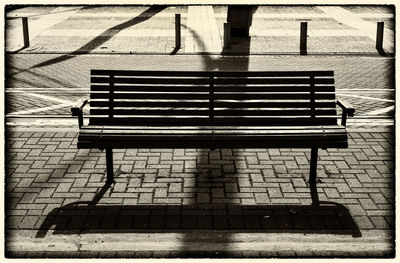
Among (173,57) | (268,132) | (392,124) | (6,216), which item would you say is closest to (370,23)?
(173,57)

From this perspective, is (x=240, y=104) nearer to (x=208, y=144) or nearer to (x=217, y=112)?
(x=217, y=112)

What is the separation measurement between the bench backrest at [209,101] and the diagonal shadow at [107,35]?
23.6 feet

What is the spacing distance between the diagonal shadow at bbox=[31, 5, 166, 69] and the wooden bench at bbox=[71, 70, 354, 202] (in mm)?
7224

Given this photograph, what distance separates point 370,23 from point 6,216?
53.9 feet

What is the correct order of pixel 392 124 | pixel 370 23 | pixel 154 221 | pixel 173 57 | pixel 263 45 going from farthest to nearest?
pixel 370 23 → pixel 263 45 → pixel 173 57 → pixel 392 124 → pixel 154 221

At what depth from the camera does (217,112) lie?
551cm

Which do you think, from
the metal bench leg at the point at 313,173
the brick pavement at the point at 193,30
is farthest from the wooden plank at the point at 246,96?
the brick pavement at the point at 193,30

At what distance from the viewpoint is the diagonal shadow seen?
42.4 ft

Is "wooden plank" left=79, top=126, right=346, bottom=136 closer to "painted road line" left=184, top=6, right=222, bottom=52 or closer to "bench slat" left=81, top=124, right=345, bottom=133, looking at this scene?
"bench slat" left=81, top=124, right=345, bottom=133

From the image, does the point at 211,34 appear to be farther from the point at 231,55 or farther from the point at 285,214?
the point at 285,214

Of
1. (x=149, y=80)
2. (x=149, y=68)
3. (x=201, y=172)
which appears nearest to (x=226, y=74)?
(x=149, y=80)

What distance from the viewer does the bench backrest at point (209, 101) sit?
5.45m

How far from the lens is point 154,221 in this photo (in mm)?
4812

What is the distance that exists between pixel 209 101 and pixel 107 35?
11.6 m
